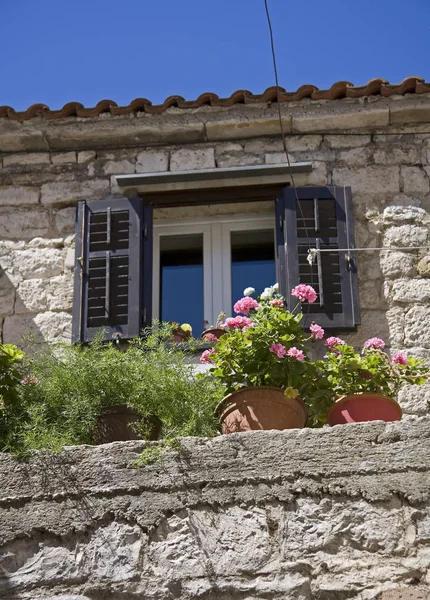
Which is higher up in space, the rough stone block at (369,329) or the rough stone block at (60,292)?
the rough stone block at (60,292)

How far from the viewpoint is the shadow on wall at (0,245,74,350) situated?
7.26 m

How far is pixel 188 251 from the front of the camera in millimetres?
7824

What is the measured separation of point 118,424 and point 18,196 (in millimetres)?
3006

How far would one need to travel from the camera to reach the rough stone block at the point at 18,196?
25.8 ft

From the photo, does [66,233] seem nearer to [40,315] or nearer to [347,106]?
[40,315]

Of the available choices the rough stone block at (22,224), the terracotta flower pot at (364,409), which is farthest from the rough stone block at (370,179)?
the terracotta flower pot at (364,409)

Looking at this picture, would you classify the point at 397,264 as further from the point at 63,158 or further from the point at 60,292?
the point at 63,158

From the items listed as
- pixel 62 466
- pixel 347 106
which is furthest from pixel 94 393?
pixel 347 106

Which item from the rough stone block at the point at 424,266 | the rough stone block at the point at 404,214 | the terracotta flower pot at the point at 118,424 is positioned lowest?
the terracotta flower pot at the point at 118,424

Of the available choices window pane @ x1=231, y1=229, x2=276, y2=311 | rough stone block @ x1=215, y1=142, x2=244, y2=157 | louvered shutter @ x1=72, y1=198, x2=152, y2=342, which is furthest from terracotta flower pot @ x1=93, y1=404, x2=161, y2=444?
rough stone block @ x1=215, y1=142, x2=244, y2=157

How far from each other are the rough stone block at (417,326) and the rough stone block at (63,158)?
8.89 ft

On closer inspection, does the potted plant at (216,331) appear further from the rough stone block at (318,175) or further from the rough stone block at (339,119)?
the rough stone block at (339,119)

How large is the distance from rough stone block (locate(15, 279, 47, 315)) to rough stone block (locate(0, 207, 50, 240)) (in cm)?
41

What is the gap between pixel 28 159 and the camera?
8.07m
